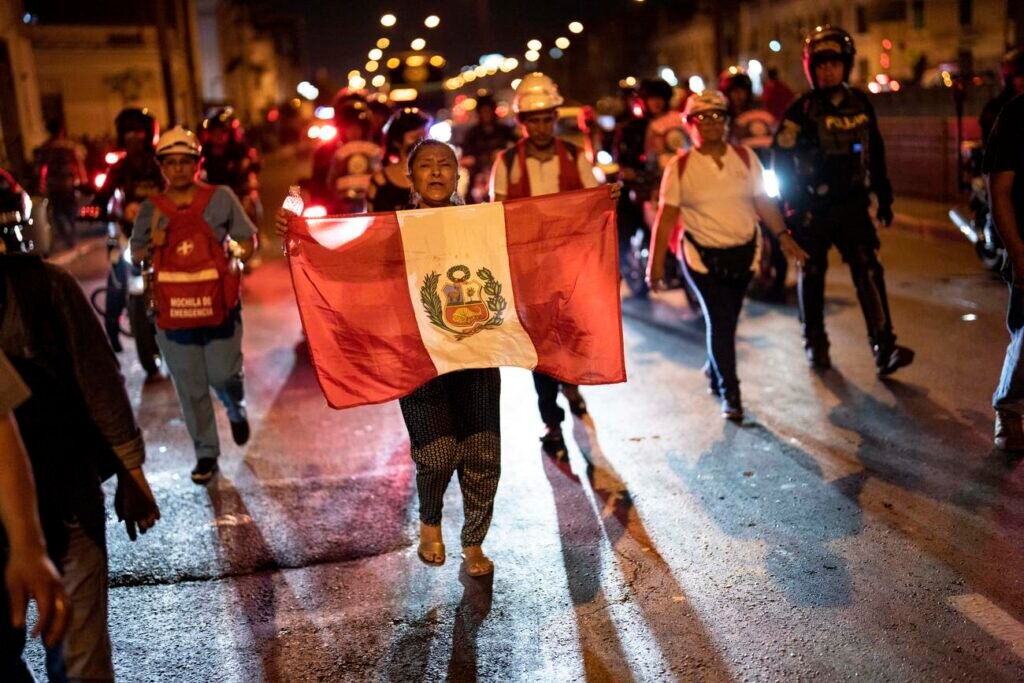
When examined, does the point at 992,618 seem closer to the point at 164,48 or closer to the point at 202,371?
the point at 202,371

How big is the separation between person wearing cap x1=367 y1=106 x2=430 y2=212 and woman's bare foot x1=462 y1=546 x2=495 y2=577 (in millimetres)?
2626

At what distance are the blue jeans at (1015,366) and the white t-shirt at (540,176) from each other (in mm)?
2394

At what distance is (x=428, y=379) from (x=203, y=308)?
6.51 ft

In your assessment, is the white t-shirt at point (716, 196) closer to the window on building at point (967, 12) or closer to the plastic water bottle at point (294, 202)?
the plastic water bottle at point (294, 202)

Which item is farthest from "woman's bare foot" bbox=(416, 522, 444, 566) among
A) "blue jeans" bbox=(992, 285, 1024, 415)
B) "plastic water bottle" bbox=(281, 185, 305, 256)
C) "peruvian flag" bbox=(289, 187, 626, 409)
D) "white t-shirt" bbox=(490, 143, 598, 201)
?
"blue jeans" bbox=(992, 285, 1024, 415)

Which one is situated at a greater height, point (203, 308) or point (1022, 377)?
point (203, 308)

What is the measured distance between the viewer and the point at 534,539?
523 cm

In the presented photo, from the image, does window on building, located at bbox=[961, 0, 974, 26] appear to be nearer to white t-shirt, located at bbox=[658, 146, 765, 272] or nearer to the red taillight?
the red taillight

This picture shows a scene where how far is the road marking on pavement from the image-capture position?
3.97 meters

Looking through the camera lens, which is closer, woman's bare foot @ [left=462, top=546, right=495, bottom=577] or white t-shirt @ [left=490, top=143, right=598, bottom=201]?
woman's bare foot @ [left=462, top=546, right=495, bottom=577]

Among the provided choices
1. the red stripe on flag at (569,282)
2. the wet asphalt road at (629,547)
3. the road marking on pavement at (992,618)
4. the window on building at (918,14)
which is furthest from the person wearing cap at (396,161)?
the window on building at (918,14)

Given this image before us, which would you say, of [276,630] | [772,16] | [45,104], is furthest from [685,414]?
[772,16]

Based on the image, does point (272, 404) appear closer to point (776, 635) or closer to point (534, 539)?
point (534, 539)

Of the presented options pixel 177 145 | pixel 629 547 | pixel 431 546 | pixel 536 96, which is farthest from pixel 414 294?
pixel 536 96
